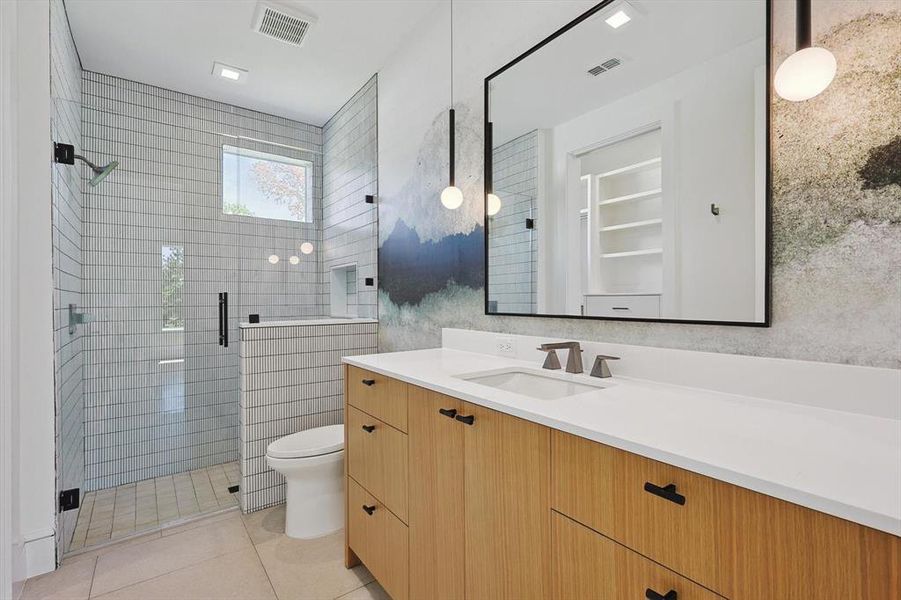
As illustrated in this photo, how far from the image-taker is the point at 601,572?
878 millimetres

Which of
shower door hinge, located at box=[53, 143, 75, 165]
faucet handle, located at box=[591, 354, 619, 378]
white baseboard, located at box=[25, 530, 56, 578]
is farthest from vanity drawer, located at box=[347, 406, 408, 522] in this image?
shower door hinge, located at box=[53, 143, 75, 165]

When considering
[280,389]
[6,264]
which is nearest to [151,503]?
[280,389]

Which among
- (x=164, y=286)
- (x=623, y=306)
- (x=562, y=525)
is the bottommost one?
(x=562, y=525)

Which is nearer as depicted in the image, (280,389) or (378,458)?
(378,458)

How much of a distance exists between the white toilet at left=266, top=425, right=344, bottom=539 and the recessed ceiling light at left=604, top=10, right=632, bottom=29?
220 cm

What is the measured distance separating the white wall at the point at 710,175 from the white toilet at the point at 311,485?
1.73 meters

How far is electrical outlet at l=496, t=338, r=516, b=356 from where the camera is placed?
6.18ft

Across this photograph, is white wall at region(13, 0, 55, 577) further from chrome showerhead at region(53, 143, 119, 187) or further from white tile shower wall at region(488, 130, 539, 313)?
white tile shower wall at region(488, 130, 539, 313)

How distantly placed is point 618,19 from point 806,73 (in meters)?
0.75

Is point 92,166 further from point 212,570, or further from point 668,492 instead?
point 668,492

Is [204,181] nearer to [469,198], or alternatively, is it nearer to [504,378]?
[469,198]

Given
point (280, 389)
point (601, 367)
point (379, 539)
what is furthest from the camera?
point (280, 389)

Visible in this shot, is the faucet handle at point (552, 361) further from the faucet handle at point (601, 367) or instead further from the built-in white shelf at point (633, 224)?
the built-in white shelf at point (633, 224)

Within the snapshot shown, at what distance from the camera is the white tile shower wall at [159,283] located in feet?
8.14
